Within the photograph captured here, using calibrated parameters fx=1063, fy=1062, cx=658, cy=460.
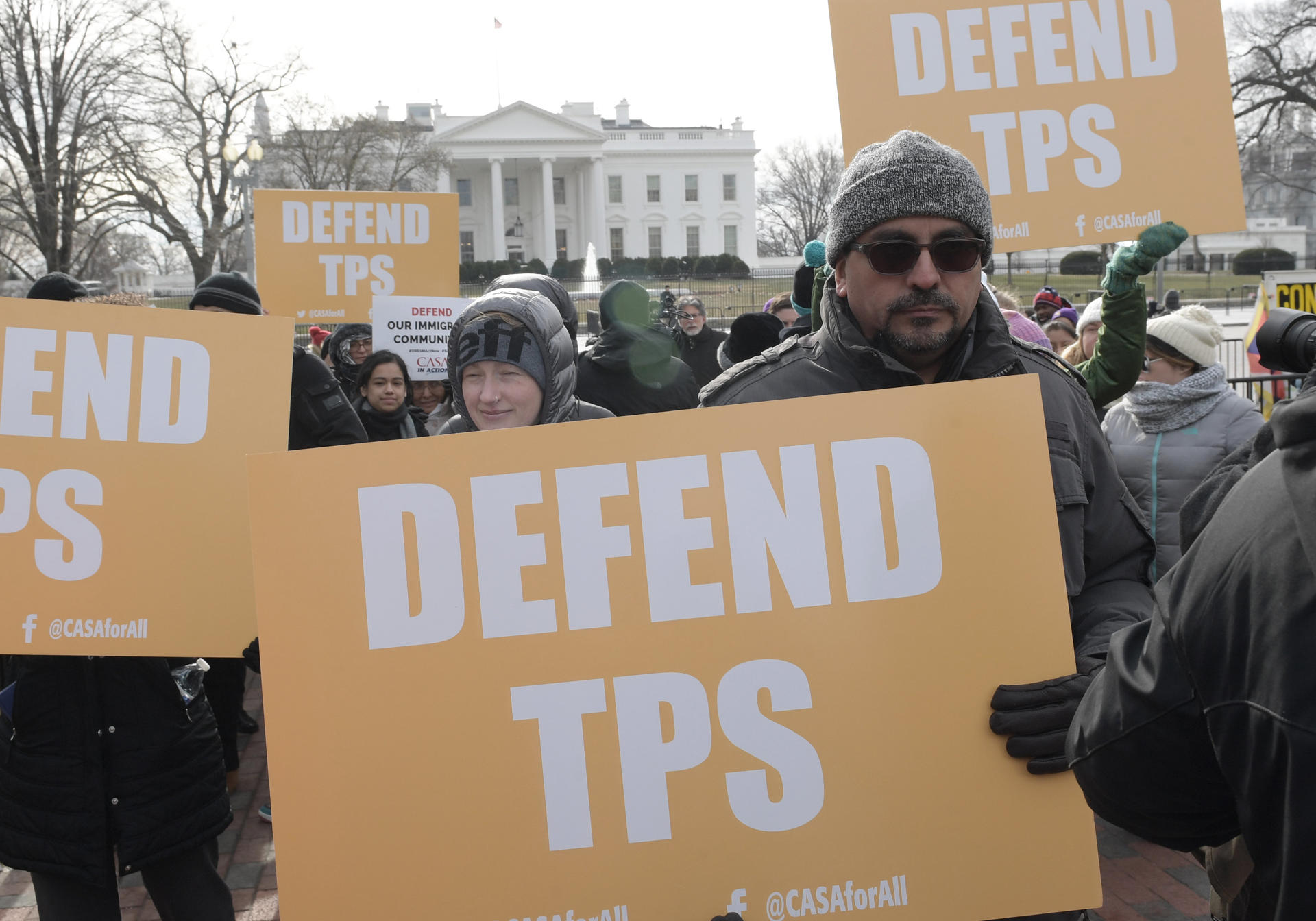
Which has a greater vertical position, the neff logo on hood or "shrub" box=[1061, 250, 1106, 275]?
"shrub" box=[1061, 250, 1106, 275]

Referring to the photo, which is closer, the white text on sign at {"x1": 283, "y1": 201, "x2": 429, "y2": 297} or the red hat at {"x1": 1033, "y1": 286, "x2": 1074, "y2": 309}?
the white text on sign at {"x1": 283, "y1": 201, "x2": 429, "y2": 297}

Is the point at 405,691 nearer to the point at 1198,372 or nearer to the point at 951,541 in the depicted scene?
the point at 951,541

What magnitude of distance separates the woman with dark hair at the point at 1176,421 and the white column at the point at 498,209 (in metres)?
73.1

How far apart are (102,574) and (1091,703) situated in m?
2.15

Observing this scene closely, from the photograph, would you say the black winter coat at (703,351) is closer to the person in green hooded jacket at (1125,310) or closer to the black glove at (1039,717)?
the person in green hooded jacket at (1125,310)

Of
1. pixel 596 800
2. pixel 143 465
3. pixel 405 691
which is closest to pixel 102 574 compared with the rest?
pixel 143 465

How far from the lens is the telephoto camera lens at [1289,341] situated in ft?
5.51

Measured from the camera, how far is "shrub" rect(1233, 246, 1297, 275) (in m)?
41.6

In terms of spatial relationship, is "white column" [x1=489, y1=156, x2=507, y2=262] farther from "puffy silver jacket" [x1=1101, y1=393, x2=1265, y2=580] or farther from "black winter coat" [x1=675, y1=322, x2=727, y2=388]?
"puffy silver jacket" [x1=1101, y1=393, x2=1265, y2=580]

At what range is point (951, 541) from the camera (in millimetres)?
1808

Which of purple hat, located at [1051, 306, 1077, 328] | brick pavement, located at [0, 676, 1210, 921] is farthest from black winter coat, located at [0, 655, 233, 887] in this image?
purple hat, located at [1051, 306, 1077, 328]

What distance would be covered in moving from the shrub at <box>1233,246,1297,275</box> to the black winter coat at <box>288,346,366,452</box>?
43.8 metres

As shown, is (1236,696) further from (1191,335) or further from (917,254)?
(1191,335)

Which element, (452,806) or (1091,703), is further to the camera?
(452,806)
